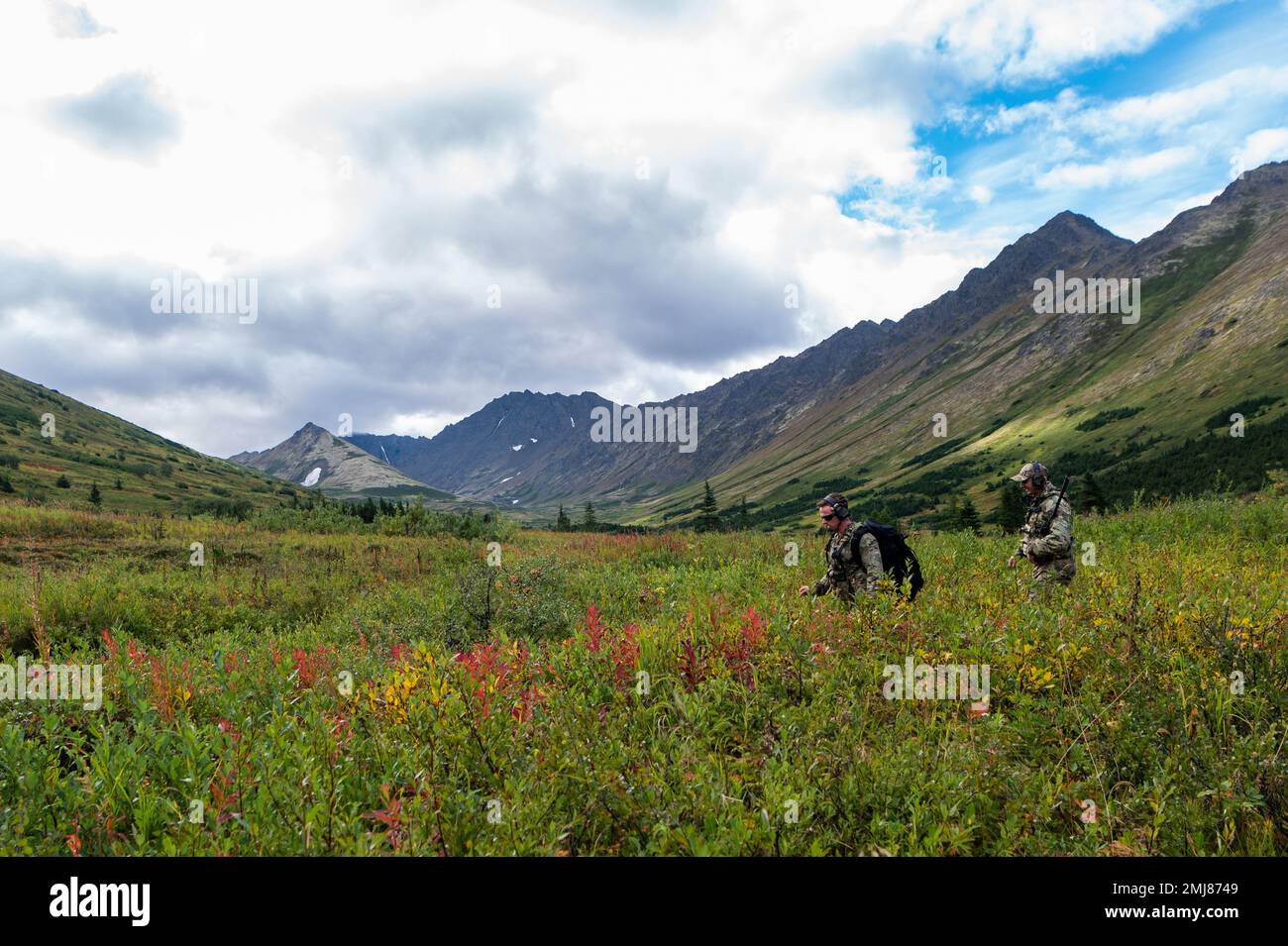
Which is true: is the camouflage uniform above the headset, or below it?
below

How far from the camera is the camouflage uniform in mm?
7801

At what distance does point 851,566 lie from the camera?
7699 millimetres

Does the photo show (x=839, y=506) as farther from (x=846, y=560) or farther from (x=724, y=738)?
(x=724, y=738)

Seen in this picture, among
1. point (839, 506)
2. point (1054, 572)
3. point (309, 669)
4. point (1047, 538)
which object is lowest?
point (309, 669)

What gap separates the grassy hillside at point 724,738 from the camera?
307 cm

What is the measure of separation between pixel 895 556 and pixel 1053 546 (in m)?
2.41

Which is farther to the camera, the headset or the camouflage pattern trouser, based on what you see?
the headset

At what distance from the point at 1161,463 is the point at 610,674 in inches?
5807

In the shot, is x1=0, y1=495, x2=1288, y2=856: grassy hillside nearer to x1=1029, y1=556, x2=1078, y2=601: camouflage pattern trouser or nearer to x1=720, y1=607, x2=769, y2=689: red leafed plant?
x1=720, y1=607, x2=769, y2=689: red leafed plant

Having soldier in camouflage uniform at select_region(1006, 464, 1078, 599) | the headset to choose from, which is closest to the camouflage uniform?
soldier in camouflage uniform at select_region(1006, 464, 1078, 599)

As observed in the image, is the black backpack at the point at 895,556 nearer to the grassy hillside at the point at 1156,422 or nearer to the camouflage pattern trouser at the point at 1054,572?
the camouflage pattern trouser at the point at 1054,572

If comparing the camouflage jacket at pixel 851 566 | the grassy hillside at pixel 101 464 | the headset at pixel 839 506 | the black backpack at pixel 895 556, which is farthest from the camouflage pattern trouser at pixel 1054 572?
the grassy hillside at pixel 101 464

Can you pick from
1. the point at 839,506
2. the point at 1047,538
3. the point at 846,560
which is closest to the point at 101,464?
the point at 839,506
